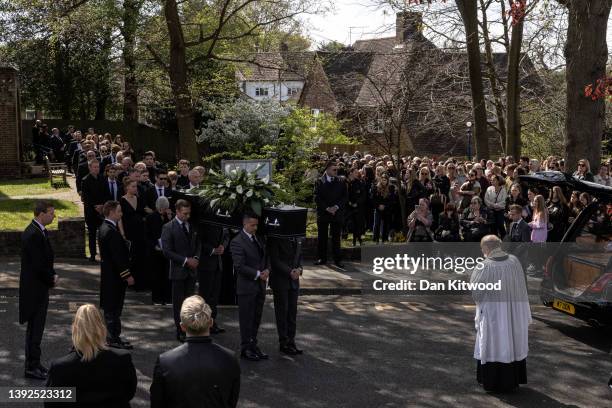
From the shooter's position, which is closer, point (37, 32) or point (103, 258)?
point (103, 258)

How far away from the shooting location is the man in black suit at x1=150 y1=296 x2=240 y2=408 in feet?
18.8

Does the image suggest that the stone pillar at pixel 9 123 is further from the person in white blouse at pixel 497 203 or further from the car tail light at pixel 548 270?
the car tail light at pixel 548 270

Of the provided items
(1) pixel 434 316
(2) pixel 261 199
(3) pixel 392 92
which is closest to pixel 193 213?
(2) pixel 261 199

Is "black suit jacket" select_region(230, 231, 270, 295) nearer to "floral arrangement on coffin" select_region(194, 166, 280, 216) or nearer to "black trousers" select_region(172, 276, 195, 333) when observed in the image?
"floral arrangement on coffin" select_region(194, 166, 280, 216)

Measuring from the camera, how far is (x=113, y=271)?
10.5m

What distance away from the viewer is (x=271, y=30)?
1048 inches

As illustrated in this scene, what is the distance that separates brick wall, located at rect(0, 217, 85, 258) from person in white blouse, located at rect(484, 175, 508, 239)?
837cm

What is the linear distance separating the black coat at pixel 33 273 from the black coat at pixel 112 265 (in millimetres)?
1116

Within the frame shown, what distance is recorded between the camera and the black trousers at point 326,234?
1645 centimetres

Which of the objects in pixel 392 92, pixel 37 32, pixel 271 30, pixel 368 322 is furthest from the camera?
pixel 37 32

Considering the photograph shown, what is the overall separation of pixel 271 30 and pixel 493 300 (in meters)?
18.7

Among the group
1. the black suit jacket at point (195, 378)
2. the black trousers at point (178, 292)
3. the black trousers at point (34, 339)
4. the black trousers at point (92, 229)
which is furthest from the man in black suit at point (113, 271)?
the black trousers at point (92, 229)

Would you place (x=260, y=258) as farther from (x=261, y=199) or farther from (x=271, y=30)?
(x=271, y=30)

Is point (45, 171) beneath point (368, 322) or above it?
above
